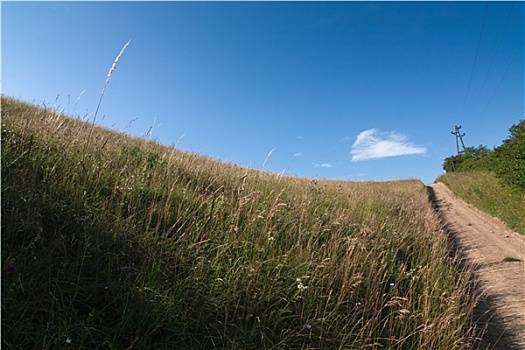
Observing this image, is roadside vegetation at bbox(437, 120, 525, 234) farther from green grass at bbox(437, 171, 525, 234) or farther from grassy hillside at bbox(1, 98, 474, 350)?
grassy hillside at bbox(1, 98, 474, 350)

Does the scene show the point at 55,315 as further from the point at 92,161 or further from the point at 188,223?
the point at 92,161

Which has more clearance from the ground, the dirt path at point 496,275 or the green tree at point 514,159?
the green tree at point 514,159

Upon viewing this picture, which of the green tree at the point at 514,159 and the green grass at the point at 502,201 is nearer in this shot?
the green grass at the point at 502,201

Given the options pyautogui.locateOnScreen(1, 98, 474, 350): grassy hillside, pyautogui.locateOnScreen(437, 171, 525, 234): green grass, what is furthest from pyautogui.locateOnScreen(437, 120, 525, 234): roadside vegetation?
pyautogui.locateOnScreen(1, 98, 474, 350): grassy hillside

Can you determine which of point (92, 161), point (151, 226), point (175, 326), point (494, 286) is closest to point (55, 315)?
point (175, 326)

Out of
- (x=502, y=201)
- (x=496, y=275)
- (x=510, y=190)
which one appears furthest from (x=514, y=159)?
(x=496, y=275)

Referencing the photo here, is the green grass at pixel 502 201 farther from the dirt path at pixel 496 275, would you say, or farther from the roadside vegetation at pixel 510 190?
the dirt path at pixel 496 275

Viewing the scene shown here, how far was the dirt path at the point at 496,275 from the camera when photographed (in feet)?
12.4

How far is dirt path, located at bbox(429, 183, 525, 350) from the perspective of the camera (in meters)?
3.79

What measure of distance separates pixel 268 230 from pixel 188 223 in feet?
3.46

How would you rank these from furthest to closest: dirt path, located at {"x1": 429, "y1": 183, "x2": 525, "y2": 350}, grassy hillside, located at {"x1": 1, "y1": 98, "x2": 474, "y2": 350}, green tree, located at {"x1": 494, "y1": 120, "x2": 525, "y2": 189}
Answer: green tree, located at {"x1": 494, "y1": 120, "x2": 525, "y2": 189} → dirt path, located at {"x1": 429, "y1": 183, "x2": 525, "y2": 350} → grassy hillside, located at {"x1": 1, "y1": 98, "x2": 474, "y2": 350}

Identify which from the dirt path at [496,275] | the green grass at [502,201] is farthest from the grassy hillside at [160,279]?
the green grass at [502,201]

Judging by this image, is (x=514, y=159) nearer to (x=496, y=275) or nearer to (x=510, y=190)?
(x=510, y=190)

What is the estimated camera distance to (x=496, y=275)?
19.4 feet
